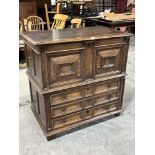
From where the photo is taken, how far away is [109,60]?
6.28 ft

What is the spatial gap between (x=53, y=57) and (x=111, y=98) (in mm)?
850

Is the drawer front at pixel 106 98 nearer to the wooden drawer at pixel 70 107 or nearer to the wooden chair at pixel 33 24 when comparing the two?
the wooden drawer at pixel 70 107

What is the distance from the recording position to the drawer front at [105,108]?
6.81ft

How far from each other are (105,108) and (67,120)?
46 cm

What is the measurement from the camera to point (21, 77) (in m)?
3.28

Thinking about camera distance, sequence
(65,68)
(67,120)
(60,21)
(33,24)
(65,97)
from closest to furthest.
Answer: (65,68) < (65,97) < (67,120) < (60,21) < (33,24)

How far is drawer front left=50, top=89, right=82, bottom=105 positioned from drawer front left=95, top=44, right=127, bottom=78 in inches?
9.9

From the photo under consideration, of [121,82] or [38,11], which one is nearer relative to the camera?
[121,82]

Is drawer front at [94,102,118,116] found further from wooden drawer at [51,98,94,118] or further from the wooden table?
the wooden table

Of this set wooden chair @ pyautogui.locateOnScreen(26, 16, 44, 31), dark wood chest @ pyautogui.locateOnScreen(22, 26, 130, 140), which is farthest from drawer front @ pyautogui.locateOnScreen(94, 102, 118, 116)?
wooden chair @ pyautogui.locateOnScreen(26, 16, 44, 31)

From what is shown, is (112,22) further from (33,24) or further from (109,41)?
(109,41)

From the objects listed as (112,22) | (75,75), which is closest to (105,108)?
(75,75)
